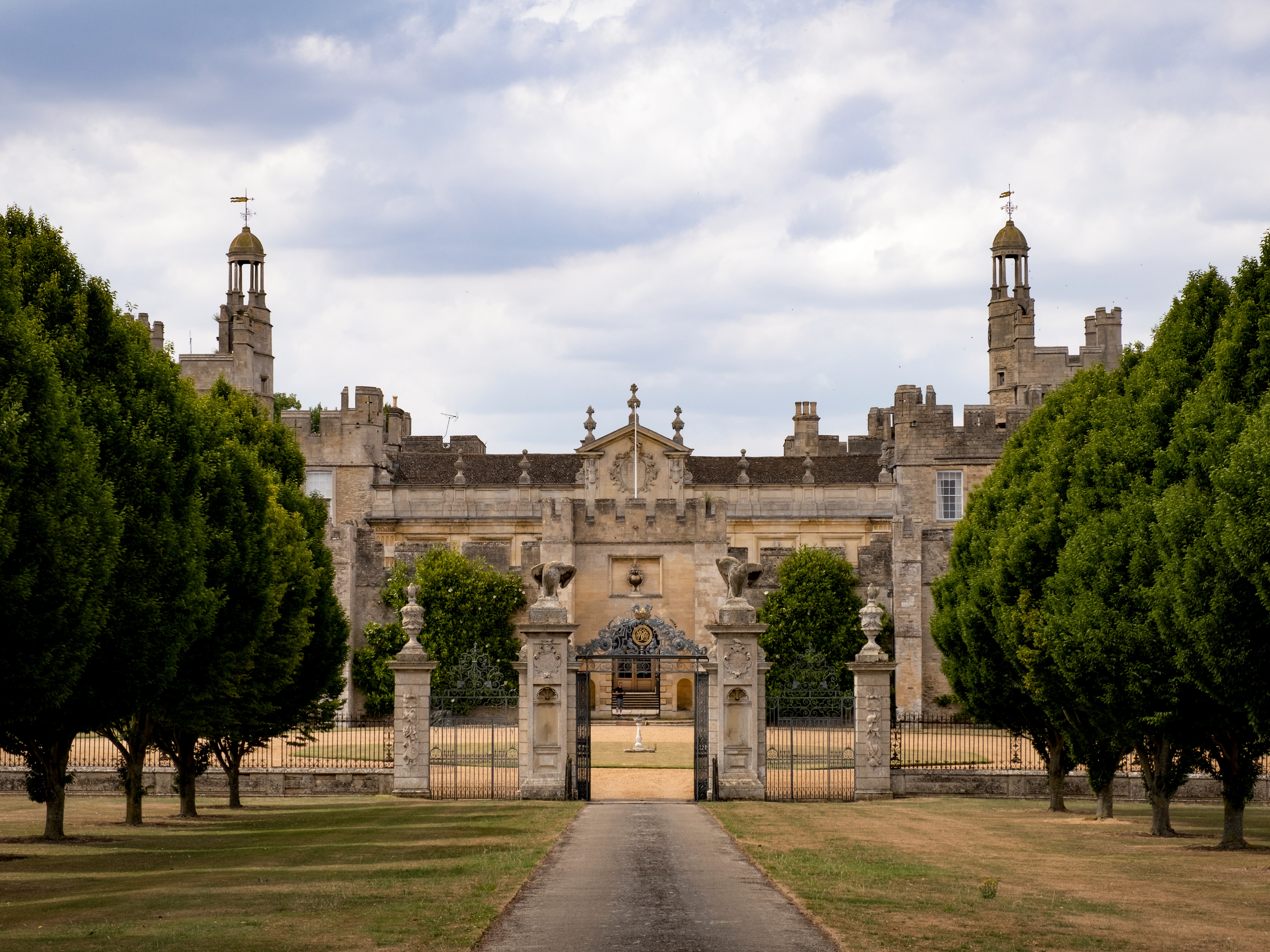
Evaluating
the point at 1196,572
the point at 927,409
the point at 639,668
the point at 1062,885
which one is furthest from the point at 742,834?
the point at 927,409

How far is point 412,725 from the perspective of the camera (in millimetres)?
30141

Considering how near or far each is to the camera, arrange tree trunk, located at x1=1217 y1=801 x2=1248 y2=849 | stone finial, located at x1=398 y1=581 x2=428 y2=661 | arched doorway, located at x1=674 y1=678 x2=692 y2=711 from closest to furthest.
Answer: tree trunk, located at x1=1217 y1=801 x2=1248 y2=849
stone finial, located at x1=398 y1=581 x2=428 y2=661
arched doorway, located at x1=674 y1=678 x2=692 y2=711

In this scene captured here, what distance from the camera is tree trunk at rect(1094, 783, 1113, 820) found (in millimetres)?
27172

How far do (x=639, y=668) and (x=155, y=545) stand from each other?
3711 cm

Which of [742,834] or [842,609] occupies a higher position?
[842,609]

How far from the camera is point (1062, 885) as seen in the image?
1738 cm

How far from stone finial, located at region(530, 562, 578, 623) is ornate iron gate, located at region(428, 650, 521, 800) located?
5.79 ft

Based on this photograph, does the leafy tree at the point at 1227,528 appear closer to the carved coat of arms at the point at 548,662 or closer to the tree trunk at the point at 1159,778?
the tree trunk at the point at 1159,778

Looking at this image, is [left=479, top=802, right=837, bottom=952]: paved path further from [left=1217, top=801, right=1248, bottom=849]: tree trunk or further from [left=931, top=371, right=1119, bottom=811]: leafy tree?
[left=931, top=371, right=1119, bottom=811]: leafy tree

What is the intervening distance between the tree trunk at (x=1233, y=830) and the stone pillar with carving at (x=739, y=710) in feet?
29.2

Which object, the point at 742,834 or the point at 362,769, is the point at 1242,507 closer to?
the point at 742,834

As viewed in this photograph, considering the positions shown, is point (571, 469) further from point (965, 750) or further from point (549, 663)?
point (549, 663)

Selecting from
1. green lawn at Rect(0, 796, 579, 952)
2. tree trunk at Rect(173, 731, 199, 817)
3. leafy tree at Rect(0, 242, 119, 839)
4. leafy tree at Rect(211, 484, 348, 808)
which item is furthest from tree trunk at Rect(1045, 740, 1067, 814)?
leafy tree at Rect(0, 242, 119, 839)

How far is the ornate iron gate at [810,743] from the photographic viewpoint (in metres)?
30.6
